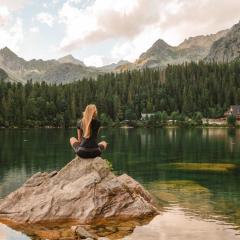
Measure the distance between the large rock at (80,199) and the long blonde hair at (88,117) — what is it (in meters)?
1.44

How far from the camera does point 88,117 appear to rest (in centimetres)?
2314

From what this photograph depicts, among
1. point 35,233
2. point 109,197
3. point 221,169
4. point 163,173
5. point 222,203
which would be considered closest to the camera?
point 35,233

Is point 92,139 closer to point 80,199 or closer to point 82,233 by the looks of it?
point 80,199

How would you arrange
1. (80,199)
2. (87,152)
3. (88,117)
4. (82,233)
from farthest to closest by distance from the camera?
(87,152), (88,117), (80,199), (82,233)

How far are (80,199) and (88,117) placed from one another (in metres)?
4.11

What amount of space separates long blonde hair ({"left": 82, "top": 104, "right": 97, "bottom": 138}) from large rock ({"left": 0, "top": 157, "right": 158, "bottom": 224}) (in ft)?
4.71

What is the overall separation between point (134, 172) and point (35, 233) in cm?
2871

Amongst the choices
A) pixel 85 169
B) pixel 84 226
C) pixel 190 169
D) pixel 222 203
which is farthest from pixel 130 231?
pixel 190 169

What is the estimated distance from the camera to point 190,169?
4972 cm

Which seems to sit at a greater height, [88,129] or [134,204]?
[88,129]

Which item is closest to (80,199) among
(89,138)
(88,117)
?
(89,138)

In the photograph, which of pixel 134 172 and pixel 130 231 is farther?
pixel 134 172

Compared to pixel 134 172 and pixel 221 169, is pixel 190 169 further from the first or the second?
pixel 134 172

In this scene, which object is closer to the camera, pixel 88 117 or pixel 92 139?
pixel 88 117
